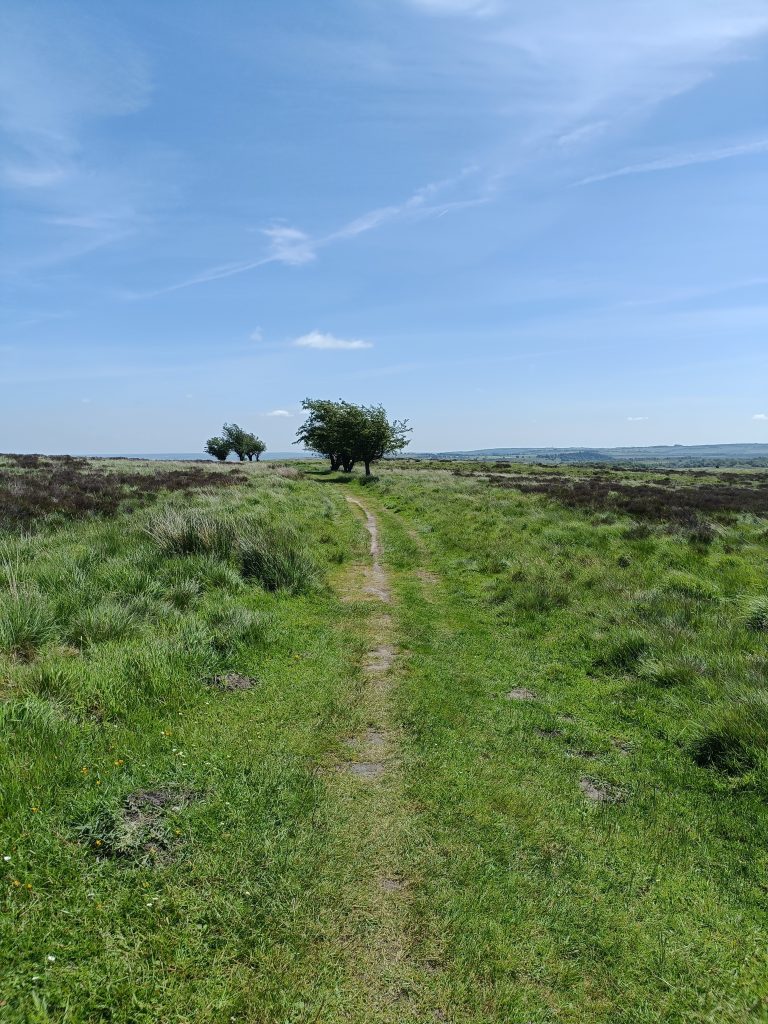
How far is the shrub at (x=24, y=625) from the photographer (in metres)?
6.73

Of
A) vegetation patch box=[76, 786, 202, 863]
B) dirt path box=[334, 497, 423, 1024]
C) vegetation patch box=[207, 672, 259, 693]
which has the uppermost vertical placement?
vegetation patch box=[207, 672, 259, 693]

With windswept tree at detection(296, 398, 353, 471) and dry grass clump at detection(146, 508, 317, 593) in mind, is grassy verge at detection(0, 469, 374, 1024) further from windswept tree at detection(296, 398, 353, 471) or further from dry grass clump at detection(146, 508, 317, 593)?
windswept tree at detection(296, 398, 353, 471)

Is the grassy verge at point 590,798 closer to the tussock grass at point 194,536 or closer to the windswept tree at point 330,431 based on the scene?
the tussock grass at point 194,536

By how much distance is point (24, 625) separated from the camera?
7023 mm

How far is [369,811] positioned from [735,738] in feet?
14.4

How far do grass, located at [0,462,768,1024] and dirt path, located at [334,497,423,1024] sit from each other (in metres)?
0.02

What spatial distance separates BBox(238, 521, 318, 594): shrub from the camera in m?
11.2

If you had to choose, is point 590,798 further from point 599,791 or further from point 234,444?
point 234,444

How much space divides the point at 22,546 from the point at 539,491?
103 ft

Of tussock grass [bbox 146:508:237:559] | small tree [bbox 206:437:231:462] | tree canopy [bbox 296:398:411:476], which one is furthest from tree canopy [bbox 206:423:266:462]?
tussock grass [bbox 146:508:237:559]

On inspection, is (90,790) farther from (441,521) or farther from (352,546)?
(441,521)

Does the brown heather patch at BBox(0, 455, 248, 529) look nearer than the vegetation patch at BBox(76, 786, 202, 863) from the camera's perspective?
No

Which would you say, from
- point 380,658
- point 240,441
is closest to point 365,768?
point 380,658

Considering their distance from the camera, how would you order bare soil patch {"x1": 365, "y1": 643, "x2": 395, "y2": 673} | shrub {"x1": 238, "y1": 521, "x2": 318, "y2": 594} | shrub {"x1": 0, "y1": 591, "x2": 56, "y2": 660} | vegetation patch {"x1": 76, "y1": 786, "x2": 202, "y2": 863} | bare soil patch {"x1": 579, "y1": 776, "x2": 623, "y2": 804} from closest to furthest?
vegetation patch {"x1": 76, "y1": 786, "x2": 202, "y2": 863}, bare soil patch {"x1": 579, "y1": 776, "x2": 623, "y2": 804}, shrub {"x1": 0, "y1": 591, "x2": 56, "y2": 660}, bare soil patch {"x1": 365, "y1": 643, "x2": 395, "y2": 673}, shrub {"x1": 238, "y1": 521, "x2": 318, "y2": 594}
